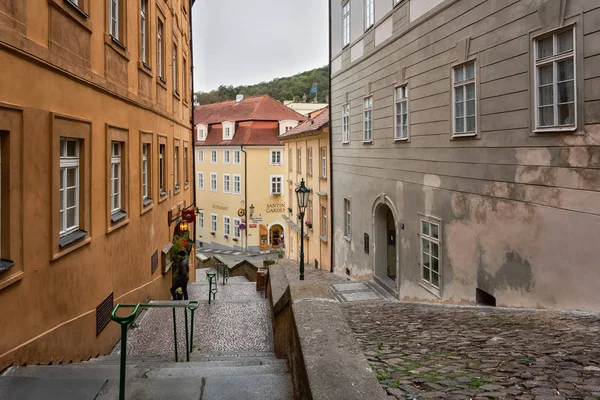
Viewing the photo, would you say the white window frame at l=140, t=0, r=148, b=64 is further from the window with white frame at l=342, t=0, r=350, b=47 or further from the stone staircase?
the window with white frame at l=342, t=0, r=350, b=47

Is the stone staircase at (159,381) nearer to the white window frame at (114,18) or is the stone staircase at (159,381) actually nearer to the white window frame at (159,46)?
the white window frame at (114,18)

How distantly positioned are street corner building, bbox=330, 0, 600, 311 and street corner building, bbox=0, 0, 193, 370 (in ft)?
20.8

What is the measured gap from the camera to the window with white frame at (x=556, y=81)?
285 inches

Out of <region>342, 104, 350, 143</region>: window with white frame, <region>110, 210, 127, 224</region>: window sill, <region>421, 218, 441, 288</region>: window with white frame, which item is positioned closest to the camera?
<region>110, 210, 127, 224</region>: window sill

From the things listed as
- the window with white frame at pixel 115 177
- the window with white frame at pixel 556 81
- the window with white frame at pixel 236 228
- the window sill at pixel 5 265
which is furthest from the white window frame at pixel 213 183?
the window sill at pixel 5 265

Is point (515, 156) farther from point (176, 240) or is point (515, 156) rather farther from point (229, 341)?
point (176, 240)

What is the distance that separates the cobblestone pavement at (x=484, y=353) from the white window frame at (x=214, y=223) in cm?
4419

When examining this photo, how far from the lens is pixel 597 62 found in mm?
6703

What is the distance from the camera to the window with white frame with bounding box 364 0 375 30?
1565 cm

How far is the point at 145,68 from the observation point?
11711 millimetres

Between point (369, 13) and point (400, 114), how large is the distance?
4238 mm

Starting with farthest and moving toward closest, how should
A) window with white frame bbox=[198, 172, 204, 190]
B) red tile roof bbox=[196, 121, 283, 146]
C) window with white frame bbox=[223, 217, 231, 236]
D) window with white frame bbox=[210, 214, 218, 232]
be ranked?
window with white frame bbox=[198, 172, 204, 190]
window with white frame bbox=[210, 214, 218, 232]
window with white frame bbox=[223, 217, 231, 236]
red tile roof bbox=[196, 121, 283, 146]

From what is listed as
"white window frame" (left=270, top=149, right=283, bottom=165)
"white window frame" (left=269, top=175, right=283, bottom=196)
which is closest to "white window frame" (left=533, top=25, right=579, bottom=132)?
"white window frame" (left=270, top=149, right=283, bottom=165)

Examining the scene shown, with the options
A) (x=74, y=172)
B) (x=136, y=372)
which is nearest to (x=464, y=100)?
(x=74, y=172)
